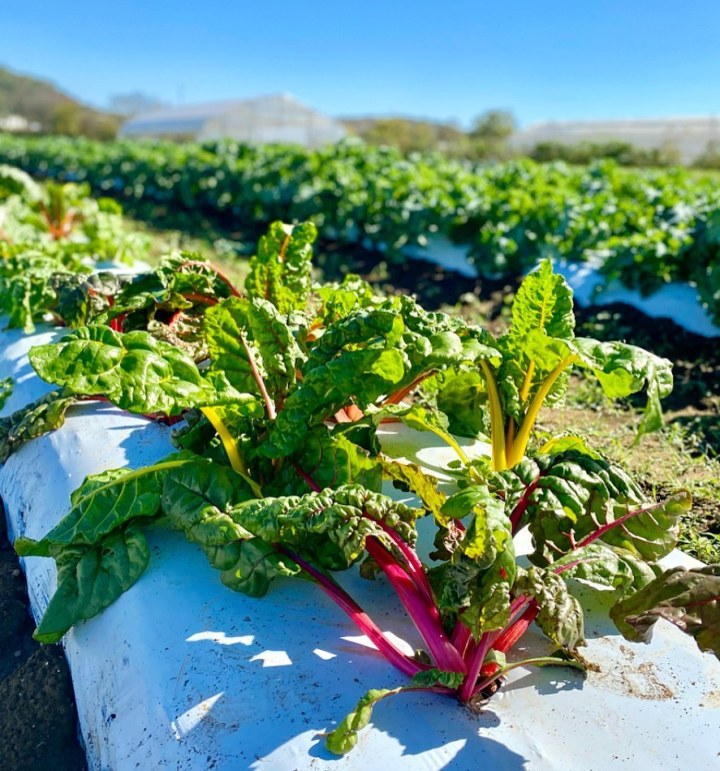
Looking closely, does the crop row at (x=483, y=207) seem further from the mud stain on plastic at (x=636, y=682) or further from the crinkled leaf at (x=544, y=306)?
the mud stain on plastic at (x=636, y=682)

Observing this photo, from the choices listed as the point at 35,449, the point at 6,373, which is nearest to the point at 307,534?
the point at 35,449

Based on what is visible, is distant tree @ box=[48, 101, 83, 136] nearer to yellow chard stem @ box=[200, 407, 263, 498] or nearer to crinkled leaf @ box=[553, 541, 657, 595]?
yellow chard stem @ box=[200, 407, 263, 498]

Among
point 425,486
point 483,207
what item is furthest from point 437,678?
point 483,207

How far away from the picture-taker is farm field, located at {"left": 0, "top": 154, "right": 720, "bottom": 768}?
306cm

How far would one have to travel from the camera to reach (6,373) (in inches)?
130

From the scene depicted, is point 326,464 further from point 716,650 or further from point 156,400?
point 716,650

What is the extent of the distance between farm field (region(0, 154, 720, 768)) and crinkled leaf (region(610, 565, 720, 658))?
83 centimetres

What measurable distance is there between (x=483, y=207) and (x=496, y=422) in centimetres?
459

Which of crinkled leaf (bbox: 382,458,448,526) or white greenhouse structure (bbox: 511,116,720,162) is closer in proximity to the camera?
crinkled leaf (bbox: 382,458,448,526)

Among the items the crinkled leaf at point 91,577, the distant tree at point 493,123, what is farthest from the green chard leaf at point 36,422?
the distant tree at point 493,123

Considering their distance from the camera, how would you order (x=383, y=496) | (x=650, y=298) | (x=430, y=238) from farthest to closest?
(x=430, y=238), (x=650, y=298), (x=383, y=496)

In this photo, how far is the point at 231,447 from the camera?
2.12m

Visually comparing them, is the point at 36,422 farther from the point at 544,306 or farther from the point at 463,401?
the point at 544,306

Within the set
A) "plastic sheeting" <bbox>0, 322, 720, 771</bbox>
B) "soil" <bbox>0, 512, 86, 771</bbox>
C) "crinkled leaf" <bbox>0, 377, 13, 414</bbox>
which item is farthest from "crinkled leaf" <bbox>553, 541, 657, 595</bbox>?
"crinkled leaf" <bbox>0, 377, 13, 414</bbox>
